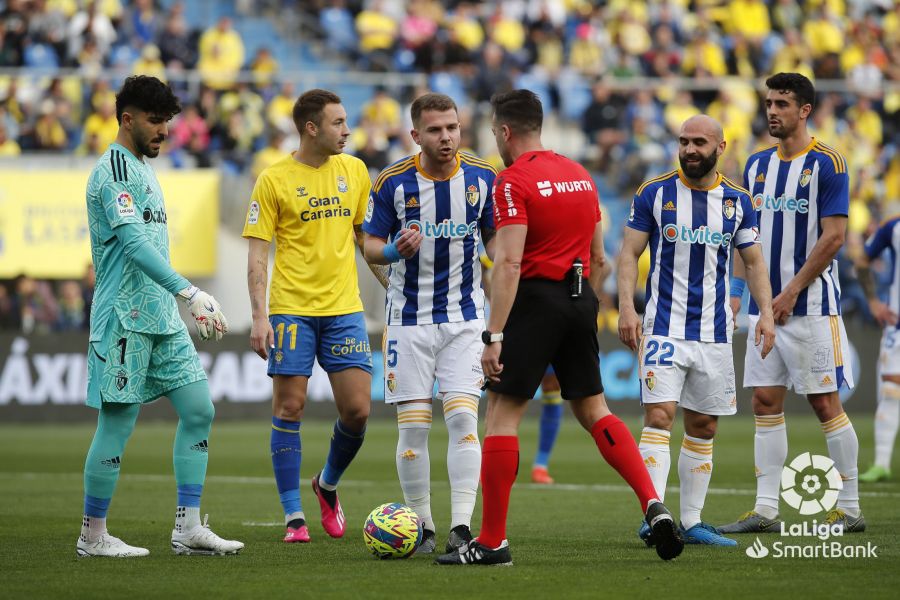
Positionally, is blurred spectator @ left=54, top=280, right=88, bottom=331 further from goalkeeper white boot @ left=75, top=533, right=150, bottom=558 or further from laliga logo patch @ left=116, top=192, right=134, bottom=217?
laliga logo patch @ left=116, top=192, right=134, bottom=217

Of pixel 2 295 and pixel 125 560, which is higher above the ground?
pixel 2 295

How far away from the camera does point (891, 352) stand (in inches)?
530

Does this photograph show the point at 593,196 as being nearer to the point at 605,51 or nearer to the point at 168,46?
the point at 168,46

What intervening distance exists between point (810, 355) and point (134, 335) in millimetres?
4310

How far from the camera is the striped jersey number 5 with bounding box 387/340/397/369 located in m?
8.39

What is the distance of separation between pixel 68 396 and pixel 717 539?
13646 mm

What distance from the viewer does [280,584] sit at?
6871mm

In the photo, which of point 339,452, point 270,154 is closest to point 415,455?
point 339,452

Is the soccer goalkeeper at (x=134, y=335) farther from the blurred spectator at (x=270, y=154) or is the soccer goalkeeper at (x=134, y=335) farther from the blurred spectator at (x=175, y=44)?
the blurred spectator at (x=175, y=44)

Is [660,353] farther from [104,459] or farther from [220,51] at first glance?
[220,51]

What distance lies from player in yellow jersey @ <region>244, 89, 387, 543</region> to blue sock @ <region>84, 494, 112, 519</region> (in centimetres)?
128

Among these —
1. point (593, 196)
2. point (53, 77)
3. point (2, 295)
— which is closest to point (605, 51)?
point (53, 77)

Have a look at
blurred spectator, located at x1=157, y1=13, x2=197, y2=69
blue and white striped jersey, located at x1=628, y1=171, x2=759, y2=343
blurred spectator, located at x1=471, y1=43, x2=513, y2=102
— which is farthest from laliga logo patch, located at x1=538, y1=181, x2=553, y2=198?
blurred spectator, located at x1=471, y1=43, x2=513, y2=102

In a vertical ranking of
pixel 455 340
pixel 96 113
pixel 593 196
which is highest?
pixel 96 113
